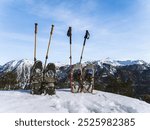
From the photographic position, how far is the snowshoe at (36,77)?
1845cm

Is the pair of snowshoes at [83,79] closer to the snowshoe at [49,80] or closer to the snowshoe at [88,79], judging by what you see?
the snowshoe at [88,79]

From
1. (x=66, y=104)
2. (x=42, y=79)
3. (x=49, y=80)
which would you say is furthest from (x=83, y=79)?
(x=66, y=104)

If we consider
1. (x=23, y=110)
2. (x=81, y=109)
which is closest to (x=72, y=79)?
(x=81, y=109)

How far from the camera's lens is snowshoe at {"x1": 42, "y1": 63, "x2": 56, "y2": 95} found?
18.4 meters

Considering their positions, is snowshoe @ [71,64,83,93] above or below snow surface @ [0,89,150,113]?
above

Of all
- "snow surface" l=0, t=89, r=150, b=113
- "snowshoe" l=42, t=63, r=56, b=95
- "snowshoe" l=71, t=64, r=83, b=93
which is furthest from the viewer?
"snowshoe" l=71, t=64, r=83, b=93

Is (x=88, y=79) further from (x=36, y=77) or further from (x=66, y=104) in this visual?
(x=66, y=104)

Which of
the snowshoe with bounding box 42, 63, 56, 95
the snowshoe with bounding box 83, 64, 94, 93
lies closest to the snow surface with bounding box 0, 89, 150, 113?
the snowshoe with bounding box 42, 63, 56, 95

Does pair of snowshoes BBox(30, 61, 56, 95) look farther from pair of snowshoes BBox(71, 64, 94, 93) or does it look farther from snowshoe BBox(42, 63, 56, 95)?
pair of snowshoes BBox(71, 64, 94, 93)

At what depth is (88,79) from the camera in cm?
2077

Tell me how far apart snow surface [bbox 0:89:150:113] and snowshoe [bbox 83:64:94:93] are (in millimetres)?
2096

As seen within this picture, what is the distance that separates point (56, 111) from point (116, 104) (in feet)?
12.8

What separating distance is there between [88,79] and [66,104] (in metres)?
5.40

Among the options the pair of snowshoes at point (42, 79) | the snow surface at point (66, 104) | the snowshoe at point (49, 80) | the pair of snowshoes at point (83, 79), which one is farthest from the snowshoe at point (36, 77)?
the pair of snowshoes at point (83, 79)
